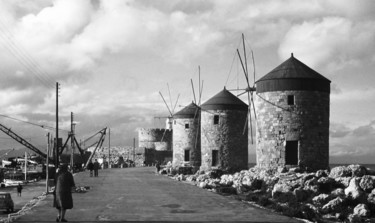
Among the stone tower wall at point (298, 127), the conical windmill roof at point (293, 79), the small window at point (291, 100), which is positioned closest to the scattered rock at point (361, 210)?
the stone tower wall at point (298, 127)

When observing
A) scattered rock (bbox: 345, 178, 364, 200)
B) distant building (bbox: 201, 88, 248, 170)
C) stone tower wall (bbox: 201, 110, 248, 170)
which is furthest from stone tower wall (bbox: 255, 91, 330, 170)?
stone tower wall (bbox: 201, 110, 248, 170)

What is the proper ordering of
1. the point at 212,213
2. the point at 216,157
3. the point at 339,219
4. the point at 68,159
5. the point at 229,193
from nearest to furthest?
the point at 212,213, the point at 339,219, the point at 229,193, the point at 216,157, the point at 68,159

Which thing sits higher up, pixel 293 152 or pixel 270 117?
pixel 270 117

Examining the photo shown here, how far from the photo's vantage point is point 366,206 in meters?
19.0

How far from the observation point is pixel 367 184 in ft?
75.1

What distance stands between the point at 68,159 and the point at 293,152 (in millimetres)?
56601

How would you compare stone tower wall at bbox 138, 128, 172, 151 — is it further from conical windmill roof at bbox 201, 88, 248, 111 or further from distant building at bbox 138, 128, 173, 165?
conical windmill roof at bbox 201, 88, 248, 111

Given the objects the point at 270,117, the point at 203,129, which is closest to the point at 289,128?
the point at 270,117

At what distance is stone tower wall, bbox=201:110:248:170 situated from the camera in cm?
4425

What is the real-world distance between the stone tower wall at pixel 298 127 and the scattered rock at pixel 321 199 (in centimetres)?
948

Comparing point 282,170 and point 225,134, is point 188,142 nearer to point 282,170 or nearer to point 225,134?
point 225,134

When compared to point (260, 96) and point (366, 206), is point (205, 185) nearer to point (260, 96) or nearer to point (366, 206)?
point (260, 96)

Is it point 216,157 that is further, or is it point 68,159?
Answer: point 68,159

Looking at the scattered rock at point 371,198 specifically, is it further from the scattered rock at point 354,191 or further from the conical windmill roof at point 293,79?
the conical windmill roof at point 293,79
